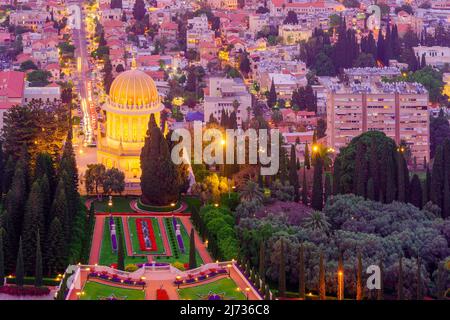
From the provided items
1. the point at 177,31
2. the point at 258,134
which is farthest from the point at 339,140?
the point at 177,31

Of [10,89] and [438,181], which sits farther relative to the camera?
[10,89]

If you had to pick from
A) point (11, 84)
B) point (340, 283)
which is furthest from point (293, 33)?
point (340, 283)

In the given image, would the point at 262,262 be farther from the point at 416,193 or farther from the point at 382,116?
the point at 382,116

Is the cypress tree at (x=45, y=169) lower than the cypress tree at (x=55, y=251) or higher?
higher

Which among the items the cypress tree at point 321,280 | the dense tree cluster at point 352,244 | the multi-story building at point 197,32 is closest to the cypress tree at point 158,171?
the dense tree cluster at point 352,244

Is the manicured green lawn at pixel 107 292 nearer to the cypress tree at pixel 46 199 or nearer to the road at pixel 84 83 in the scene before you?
the cypress tree at pixel 46 199

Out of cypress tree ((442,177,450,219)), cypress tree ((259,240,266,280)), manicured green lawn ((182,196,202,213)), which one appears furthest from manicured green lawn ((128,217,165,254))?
cypress tree ((442,177,450,219))

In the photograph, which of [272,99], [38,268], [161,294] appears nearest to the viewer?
[161,294]
